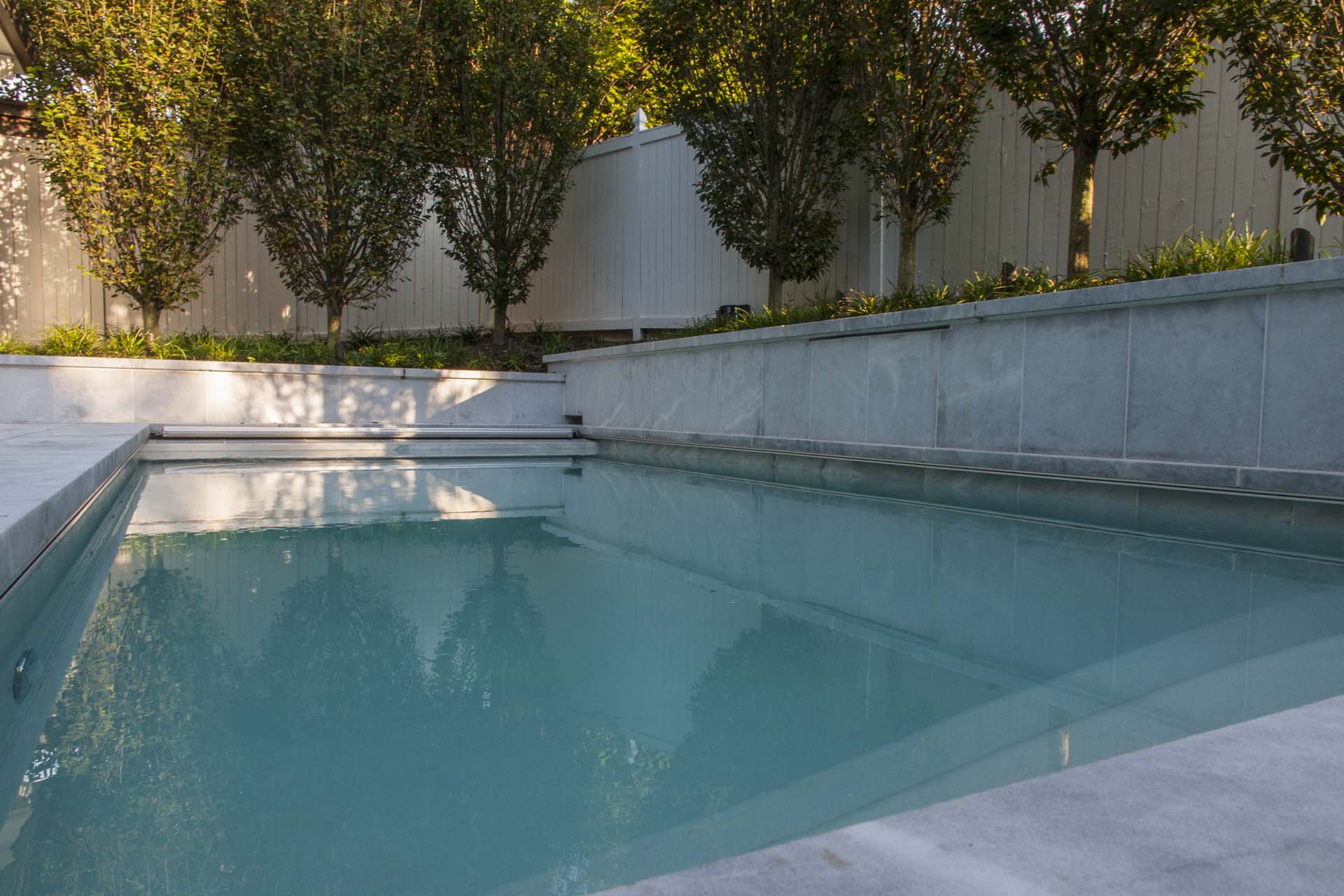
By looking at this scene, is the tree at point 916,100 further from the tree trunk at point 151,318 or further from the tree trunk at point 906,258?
the tree trunk at point 151,318

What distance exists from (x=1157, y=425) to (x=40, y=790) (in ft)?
16.9

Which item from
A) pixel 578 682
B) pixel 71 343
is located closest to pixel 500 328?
pixel 71 343

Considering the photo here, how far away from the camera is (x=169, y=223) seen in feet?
30.6

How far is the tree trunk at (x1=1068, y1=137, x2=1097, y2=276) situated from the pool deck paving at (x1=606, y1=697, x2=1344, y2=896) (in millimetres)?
5397

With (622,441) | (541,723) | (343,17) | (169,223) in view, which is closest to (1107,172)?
(622,441)

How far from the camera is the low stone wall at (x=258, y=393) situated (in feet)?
28.9

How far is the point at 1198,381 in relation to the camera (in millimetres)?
4742

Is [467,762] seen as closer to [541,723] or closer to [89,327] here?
[541,723]

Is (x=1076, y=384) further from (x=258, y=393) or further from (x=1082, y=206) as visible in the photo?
(x=258, y=393)

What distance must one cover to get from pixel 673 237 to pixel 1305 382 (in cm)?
729

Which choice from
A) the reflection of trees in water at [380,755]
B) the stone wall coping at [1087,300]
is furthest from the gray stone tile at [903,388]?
the reflection of trees in water at [380,755]

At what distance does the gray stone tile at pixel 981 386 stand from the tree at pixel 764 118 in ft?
8.59

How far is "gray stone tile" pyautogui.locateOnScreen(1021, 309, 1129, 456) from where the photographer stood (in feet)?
16.9

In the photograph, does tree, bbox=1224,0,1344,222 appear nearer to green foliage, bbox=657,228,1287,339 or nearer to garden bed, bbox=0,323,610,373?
green foliage, bbox=657,228,1287,339
